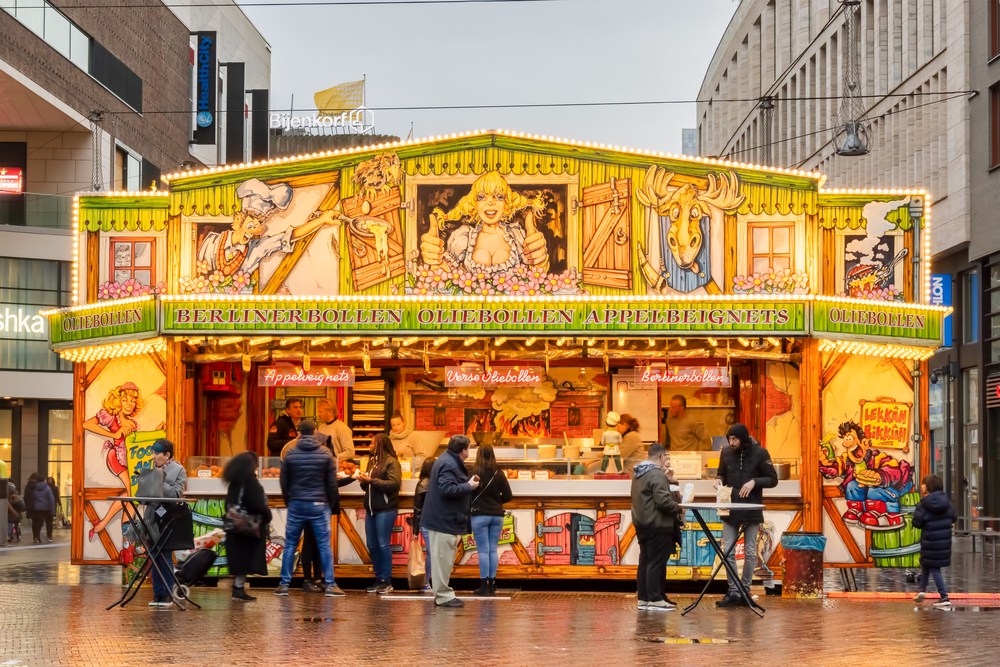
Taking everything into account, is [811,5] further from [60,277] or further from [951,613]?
[951,613]

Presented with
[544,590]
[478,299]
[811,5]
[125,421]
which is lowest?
[544,590]

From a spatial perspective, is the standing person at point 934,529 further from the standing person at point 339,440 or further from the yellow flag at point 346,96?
the yellow flag at point 346,96

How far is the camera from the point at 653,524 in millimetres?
12594

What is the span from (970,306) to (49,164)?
22.3 metres

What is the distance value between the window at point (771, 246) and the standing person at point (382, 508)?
16.5 feet

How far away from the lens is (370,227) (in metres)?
16.4

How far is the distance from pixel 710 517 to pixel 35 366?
856 inches

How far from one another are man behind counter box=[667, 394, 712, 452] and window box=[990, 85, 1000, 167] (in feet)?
39.8

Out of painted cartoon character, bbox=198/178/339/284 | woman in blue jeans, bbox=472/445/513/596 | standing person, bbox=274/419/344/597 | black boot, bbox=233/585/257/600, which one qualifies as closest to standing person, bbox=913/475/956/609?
woman in blue jeans, bbox=472/445/513/596

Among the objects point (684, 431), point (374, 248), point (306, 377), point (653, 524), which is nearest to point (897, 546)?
point (684, 431)

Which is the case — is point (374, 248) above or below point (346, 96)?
below

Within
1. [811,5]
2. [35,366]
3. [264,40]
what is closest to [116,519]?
[35,366]

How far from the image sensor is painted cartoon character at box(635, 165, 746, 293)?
53.3ft

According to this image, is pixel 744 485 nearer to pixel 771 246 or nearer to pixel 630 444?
pixel 630 444
